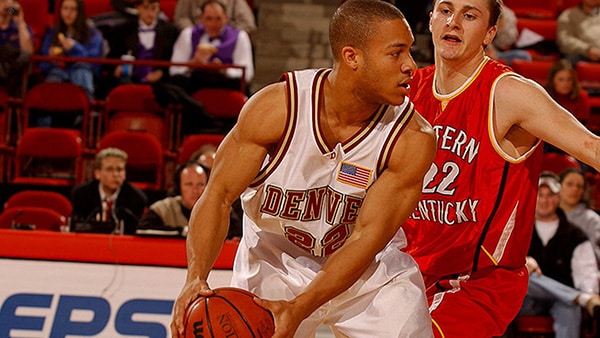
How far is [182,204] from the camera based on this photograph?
5.90m

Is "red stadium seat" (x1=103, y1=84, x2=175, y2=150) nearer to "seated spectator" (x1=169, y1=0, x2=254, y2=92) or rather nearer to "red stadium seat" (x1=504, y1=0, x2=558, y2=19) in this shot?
"seated spectator" (x1=169, y1=0, x2=254, y2=92)

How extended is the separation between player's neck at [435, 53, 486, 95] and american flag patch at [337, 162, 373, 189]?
2.26 ft

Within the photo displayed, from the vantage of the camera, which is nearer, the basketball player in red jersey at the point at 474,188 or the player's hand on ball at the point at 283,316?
the player's hand on ball at the point at 283,316

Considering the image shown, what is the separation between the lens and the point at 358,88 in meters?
3.05

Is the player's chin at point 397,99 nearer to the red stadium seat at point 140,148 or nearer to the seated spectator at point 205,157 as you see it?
the seated spectator at point 205,157

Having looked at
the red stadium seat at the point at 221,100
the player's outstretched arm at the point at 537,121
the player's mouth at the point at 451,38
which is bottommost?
the red stadium seat at the point at 221,100

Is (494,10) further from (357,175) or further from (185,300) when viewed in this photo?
(185,300)

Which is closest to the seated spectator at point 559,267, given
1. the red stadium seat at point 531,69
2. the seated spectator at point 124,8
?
the red stadium seat at point 531,69

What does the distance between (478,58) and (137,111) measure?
490 centimetres

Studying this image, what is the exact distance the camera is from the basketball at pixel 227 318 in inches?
109

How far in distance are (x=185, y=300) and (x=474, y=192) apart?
3.92 ft

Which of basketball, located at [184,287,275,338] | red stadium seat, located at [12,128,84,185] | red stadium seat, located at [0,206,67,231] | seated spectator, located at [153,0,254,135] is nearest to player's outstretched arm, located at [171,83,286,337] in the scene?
basketball, located at [184,287,275,338]

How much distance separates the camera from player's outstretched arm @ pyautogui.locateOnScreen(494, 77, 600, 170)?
3223mm

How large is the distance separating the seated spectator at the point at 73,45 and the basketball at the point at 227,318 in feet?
18.6
